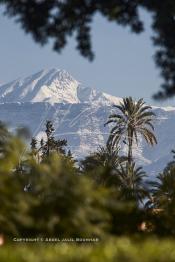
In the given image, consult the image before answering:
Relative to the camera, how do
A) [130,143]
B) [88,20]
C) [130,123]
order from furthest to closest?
1. [130,123]
2. [130,143]
3. [88,20]

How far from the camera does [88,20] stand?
1002 cm

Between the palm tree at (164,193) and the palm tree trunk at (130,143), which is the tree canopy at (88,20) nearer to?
the palm tree at (164,193)

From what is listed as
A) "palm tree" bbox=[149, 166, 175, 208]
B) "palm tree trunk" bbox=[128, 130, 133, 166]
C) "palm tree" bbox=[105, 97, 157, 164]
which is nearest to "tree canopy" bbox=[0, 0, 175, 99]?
"palm tree" bbox=[149, 166, 175, 208]

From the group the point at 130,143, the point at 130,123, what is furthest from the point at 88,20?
the point at 130,123

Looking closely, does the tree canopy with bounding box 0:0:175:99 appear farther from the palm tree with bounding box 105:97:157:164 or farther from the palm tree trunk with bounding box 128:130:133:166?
the palm tree with bounding box 105:97:157:164

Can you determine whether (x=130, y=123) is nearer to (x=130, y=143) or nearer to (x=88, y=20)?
(x=130, y=143)

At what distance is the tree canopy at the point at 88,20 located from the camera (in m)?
9.38

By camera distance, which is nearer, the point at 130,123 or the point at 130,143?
the point at 130,143

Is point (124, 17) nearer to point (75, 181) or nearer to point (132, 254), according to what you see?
point (75, 181)

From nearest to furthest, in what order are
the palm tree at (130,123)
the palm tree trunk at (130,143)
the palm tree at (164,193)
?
the palm tree at (164,193)
the palm tree trunk at (130,143)
the palm tree at (130,123)

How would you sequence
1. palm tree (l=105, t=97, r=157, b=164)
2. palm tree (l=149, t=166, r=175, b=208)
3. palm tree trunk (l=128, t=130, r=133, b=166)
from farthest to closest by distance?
palm tree (l=105, t=97, r=157, b=164) → palm tree trunk (l=128, t=130, r=133, b=166) → palm tree (l=149, t=166, r=175, b=208)

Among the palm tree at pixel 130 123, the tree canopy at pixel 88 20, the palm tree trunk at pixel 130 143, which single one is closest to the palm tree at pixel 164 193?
the tree canopy at pixel 88 20

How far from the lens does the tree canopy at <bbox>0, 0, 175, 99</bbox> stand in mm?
9383

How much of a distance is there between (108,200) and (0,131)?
4.07ft
